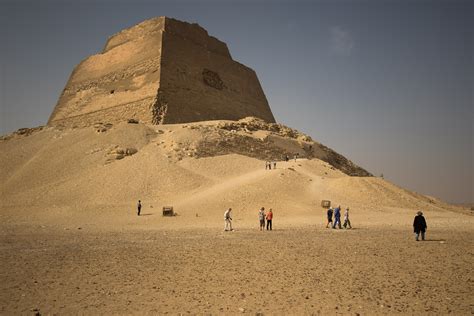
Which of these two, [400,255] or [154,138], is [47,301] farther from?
[154,138]

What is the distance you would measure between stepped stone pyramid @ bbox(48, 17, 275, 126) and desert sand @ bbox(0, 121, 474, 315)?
972cm

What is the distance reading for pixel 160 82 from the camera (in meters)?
29.1

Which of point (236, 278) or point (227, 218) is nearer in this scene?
point (236, 278)

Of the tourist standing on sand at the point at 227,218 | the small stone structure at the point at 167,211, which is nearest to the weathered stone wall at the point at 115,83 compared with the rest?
the small stone structure at the point at 167,211

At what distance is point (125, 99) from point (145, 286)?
28.8 m

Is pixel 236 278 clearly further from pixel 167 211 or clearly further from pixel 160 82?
pixel 160 82

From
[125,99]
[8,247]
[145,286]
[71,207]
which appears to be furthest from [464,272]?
[125,99]

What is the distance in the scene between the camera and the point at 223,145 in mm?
23031

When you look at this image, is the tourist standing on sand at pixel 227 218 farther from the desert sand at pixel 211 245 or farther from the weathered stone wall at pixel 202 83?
the weathered stone wall at pixel 202 83

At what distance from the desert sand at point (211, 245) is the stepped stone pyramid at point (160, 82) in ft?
31.9

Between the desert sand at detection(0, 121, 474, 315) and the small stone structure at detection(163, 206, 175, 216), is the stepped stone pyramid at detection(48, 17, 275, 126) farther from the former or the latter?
the small stone structure at detection(163, 206, 175, 216)

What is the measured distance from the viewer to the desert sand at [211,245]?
4.01 meters

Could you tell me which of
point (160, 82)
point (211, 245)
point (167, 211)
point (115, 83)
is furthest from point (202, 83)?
point (211, 245)

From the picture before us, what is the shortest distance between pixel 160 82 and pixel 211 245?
78.4 ft
